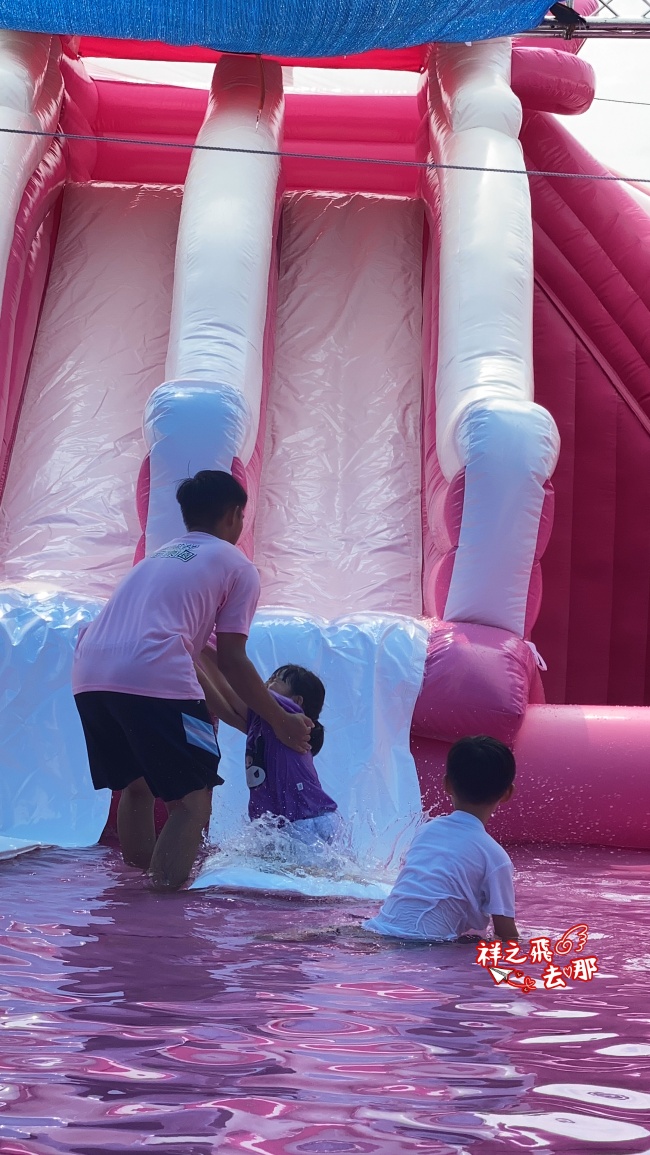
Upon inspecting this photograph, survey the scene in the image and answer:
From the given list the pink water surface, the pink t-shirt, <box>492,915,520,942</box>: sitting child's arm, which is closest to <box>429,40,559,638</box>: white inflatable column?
the pink t-shirt

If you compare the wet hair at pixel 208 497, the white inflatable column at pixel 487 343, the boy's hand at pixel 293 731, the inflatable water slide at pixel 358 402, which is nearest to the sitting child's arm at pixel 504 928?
the boy's hand at pixel 293 731

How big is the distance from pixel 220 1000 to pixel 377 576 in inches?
99.9

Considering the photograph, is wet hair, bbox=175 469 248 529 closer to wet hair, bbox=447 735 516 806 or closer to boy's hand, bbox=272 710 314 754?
boy's hand, bbox=272 710 314 754

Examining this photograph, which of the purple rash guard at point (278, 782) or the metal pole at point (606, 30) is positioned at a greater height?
the metal pole at point (606, 30)

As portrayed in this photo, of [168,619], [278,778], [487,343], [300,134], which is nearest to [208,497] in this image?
[168,619]

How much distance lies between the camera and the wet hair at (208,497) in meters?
2.39

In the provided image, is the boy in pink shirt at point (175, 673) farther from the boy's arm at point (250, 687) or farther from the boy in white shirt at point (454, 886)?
the boy in white shirt at point (454, 886)

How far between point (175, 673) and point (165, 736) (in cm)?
11

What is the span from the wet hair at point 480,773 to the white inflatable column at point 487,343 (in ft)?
4.64

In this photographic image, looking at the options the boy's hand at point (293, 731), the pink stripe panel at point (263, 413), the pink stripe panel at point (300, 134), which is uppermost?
the pink stripe panel at point (300, 134)

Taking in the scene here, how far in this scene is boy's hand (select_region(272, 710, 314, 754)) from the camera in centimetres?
236

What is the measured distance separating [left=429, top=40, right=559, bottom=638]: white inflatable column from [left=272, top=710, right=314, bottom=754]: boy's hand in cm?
116

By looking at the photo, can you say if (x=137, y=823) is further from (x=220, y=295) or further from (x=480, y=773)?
(x=220, y=295)

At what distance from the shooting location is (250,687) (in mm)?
2311
